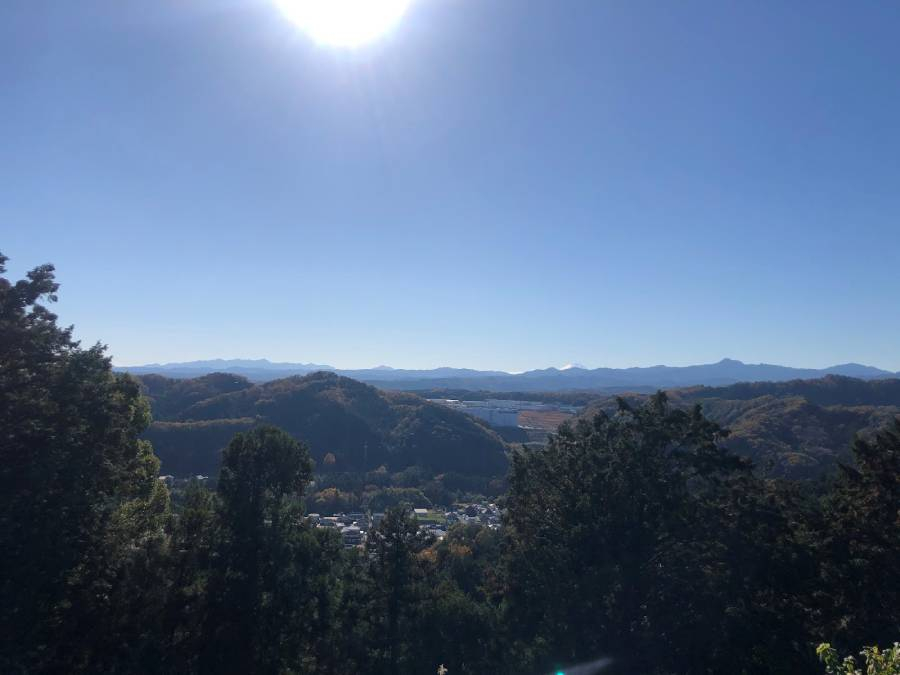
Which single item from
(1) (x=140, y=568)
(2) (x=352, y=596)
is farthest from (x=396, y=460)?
(1) (x=140, y=568)

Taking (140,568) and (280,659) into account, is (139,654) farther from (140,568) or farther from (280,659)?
(280,659)

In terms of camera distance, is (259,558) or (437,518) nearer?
(259,558)

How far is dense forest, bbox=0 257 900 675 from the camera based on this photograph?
9398mm

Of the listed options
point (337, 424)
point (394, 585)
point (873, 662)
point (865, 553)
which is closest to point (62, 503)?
point (394, 585)

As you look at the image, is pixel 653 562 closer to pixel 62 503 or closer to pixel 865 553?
pixel 865 553

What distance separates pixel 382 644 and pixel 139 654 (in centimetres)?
536

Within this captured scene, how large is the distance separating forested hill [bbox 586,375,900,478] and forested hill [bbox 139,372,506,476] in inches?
677

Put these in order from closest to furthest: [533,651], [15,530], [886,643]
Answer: [15,530], [886,643], [533,651]

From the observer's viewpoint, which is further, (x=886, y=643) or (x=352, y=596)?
(x=352, y=596)

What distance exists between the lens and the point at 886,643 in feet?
32.6

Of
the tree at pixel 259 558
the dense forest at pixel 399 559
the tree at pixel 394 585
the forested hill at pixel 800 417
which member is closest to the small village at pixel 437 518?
the forested hill at pixel 800 417

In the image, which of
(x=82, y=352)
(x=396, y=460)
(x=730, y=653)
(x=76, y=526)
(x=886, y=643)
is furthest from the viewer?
(x=396, y=460)

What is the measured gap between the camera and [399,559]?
14164 millimetres

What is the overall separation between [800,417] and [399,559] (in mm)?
47247
